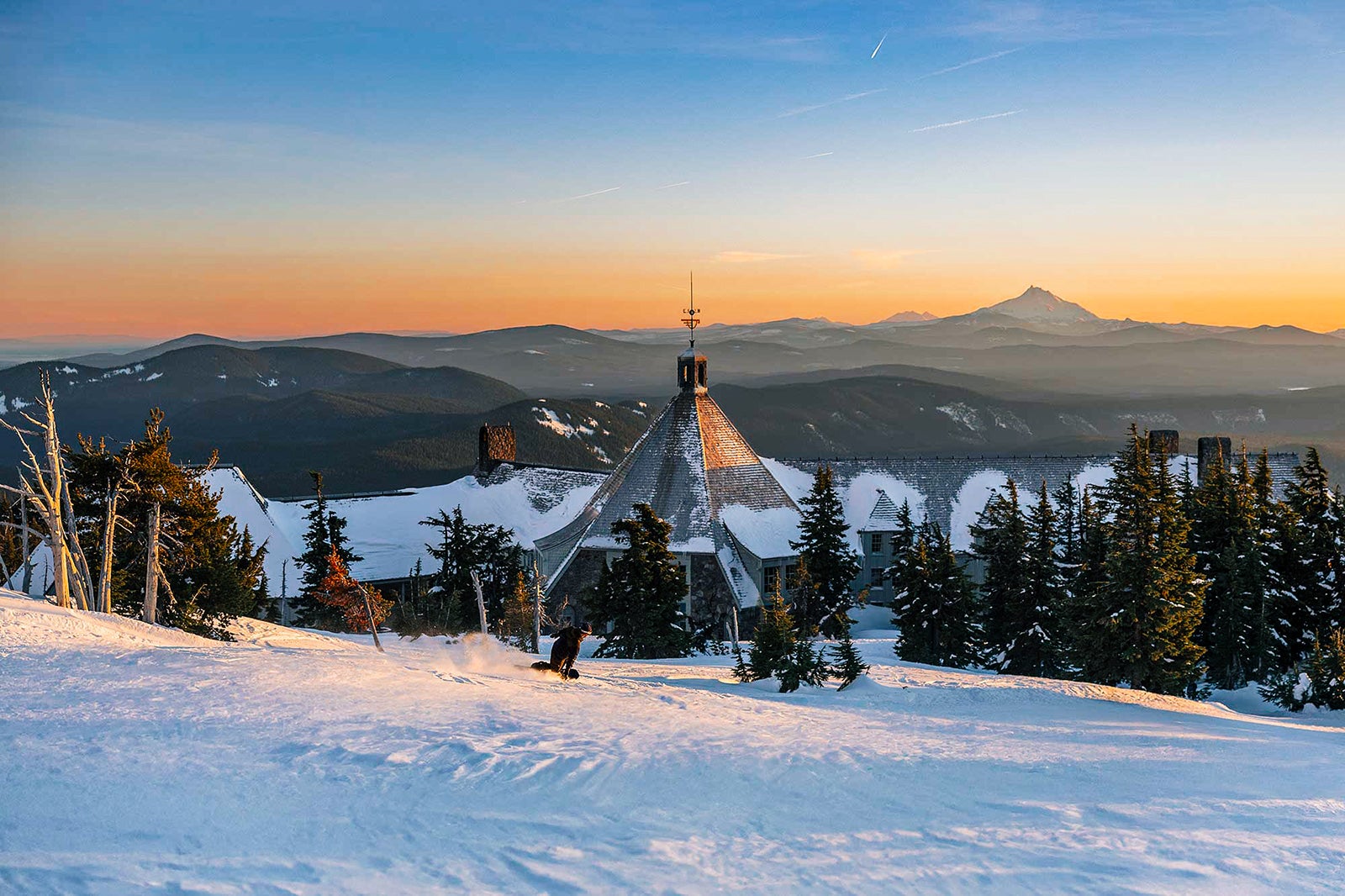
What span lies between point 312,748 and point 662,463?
35.7 metres

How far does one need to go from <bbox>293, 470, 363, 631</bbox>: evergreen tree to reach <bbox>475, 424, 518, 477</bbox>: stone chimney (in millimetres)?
13920

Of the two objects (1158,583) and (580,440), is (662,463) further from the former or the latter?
(580,440)

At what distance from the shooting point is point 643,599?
114ft

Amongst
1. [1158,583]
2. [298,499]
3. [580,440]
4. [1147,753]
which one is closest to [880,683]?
[1147,753]

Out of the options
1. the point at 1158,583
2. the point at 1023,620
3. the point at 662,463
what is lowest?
the point at 1023,620

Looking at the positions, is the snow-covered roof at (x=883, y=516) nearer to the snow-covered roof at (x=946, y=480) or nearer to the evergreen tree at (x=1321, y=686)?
the snow-covered roof at (x=946, y=480)

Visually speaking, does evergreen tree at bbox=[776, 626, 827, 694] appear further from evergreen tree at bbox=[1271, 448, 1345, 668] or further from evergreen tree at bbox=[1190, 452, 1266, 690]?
evergreen tree at bbox=[1271, 448, 1345, 668]

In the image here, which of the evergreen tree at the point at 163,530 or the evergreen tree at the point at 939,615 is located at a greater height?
the evergreen tree at the point at 163,530

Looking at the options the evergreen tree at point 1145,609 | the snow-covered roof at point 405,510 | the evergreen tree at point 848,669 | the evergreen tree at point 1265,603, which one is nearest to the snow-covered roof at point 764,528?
the snow-covered roof at point 405,510

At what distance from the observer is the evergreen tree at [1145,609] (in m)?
28.6

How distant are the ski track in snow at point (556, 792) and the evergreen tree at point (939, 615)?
56.2 ft

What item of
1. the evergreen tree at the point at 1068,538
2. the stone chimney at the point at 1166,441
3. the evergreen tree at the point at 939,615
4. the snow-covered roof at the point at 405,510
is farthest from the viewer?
the snow-covered roof at the point at 405,510

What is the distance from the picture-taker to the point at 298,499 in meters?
60.5

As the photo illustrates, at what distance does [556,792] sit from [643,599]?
24562mm
